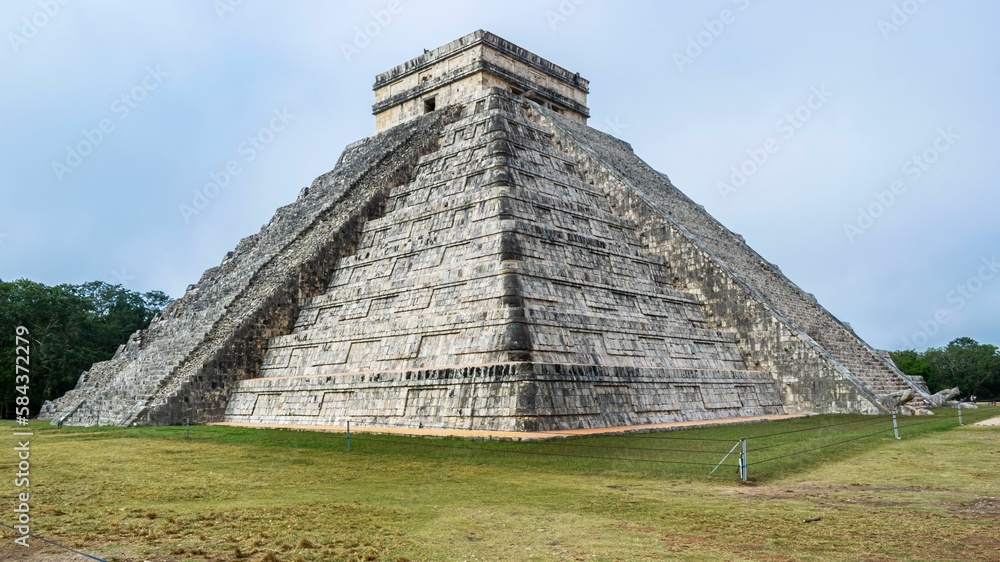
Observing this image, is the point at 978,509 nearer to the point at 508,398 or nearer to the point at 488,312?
the point at 508,398

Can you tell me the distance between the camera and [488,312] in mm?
14266

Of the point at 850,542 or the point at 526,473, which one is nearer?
the point at 850,542

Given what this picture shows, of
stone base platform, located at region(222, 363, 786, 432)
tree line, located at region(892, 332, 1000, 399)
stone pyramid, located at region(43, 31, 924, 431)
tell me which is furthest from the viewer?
tree line, located at region(892, 332, 1000, 399)

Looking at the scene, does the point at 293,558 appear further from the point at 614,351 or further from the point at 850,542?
the point at 614,351

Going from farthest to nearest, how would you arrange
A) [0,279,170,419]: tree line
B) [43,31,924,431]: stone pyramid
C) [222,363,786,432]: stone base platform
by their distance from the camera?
[0,279,170,419]: tree line
[43,31,924,431]: stone pyramid
[222,363,786,432]: stone base platform

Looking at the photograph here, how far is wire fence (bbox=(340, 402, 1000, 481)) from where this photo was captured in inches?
379

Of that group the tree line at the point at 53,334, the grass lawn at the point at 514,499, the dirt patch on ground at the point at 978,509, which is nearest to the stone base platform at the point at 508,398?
the grass lawn at the point at 514,499

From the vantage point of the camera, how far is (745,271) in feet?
70.2

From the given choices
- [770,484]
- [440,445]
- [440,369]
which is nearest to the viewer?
[770,484]

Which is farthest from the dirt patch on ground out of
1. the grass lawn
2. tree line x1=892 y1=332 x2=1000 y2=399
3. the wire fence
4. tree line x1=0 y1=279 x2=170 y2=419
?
tree line x1=892 y1=332 x2=1000 y2=399

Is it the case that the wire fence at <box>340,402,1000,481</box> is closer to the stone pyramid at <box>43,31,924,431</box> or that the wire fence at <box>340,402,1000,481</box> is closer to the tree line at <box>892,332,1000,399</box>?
the stone pyramid at <box>43,31,924,431</box>

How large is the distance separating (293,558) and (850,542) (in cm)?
414

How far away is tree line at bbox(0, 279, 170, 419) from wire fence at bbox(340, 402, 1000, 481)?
20371mm

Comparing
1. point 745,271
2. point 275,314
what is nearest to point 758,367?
point 745,271
